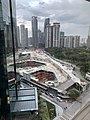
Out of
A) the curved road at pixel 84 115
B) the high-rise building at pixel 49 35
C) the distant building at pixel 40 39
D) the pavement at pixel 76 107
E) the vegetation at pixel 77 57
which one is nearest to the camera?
the curved road at pixel 84 115

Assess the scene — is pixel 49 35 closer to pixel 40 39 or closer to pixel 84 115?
pixel 40 39

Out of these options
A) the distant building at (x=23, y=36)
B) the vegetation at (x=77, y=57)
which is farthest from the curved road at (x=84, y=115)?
the distant building at (x=23, y=36)

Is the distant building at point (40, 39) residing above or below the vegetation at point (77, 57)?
above

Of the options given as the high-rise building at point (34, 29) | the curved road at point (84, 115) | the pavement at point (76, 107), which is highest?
the high-rise building at point (34, 29)

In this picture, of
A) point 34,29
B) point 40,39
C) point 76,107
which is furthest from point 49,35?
point 76,107

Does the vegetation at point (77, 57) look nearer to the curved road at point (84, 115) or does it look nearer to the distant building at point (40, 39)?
the distant building at point (40, 39)

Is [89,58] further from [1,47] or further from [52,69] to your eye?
[1,47]

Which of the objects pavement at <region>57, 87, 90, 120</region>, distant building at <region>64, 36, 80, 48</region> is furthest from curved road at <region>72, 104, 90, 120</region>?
distant building at <region>64, 36, 80, 48</region>

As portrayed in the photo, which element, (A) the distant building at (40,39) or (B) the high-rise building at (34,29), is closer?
(B) the high-rise building at (34,29)

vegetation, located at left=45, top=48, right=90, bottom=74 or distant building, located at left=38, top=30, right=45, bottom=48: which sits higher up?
distant building, located at left=38, top=30, right=45, bottom=48

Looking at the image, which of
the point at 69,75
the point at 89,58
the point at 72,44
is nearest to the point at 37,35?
the point at 72,44

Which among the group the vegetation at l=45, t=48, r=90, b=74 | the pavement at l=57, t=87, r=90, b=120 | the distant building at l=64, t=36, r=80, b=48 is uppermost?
the distant building at l=64, t=36, r=80, b=48

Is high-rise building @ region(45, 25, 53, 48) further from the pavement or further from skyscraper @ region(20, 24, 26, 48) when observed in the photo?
the pavement
